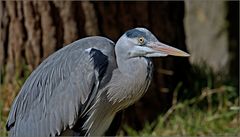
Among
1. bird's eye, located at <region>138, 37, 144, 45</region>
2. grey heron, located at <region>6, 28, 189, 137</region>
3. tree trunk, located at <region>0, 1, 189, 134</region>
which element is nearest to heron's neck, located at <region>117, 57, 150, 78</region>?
grey heron, located at <region>6, 28, 189, 137</region>

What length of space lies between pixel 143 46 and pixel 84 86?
40cm

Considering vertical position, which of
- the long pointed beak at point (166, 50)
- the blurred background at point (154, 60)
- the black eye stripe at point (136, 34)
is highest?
the black eye stripe at point (136, 34)

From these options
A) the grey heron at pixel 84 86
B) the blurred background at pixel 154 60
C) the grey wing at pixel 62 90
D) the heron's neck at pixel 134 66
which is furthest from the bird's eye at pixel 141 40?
the blurred background at pixel 154 60

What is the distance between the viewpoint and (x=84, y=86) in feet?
12.4

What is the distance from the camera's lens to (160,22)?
5426 millimetres

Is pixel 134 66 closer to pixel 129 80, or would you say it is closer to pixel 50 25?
pixel 129 80

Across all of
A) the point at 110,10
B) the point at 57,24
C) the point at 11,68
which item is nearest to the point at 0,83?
the point at 11,68

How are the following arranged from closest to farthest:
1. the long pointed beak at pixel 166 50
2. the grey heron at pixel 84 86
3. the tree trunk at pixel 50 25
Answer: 1. the long pointed beak at pixel 166 50
2. the grey heron at pixel 84 86
3. the tree trunk at pixel 50 25

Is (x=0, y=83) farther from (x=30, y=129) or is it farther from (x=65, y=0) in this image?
(x=30, y=129)

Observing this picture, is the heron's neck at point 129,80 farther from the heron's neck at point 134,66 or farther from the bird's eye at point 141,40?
the bird's eye at point 141,40

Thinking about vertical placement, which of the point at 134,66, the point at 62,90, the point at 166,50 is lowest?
the point at 62,90

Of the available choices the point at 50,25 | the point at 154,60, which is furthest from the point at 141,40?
the point at 154,60

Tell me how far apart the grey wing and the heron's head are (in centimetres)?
15

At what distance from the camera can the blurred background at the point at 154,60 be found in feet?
16.4
